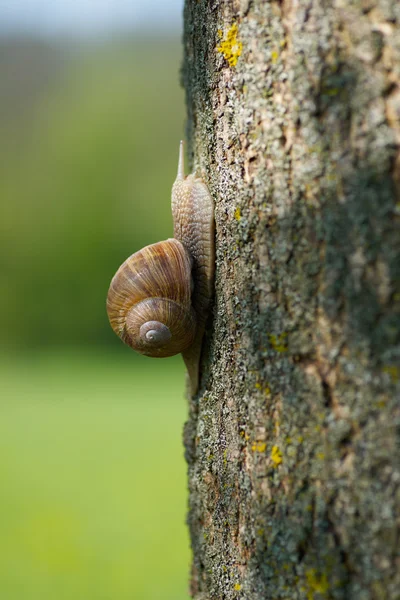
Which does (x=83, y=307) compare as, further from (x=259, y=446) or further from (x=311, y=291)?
(x=311, y=291)

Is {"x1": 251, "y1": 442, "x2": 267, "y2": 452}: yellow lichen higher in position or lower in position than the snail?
lower

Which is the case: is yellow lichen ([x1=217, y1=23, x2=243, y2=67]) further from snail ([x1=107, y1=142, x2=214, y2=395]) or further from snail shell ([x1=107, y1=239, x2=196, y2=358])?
snail shell ([x1=107, y1=239, x2=196, y2=358])

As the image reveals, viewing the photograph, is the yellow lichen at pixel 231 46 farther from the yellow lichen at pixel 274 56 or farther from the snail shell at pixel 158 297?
the snail shell at pixel 158 297

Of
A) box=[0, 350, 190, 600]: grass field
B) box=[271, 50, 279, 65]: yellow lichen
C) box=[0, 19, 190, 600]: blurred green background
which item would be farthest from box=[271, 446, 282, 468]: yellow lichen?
→ box=[0, 19, 190, 600]: blurred green background

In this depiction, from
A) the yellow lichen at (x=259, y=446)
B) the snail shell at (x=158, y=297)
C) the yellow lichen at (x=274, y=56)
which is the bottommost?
the yellow lichen at (x=259, y=446)

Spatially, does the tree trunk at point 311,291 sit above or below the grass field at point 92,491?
above

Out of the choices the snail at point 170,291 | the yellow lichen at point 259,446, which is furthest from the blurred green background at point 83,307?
the yellow lichen at point 259,446

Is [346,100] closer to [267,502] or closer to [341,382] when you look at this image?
[341,382]

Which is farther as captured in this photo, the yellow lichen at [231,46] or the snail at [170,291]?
the snail at [170,291]
